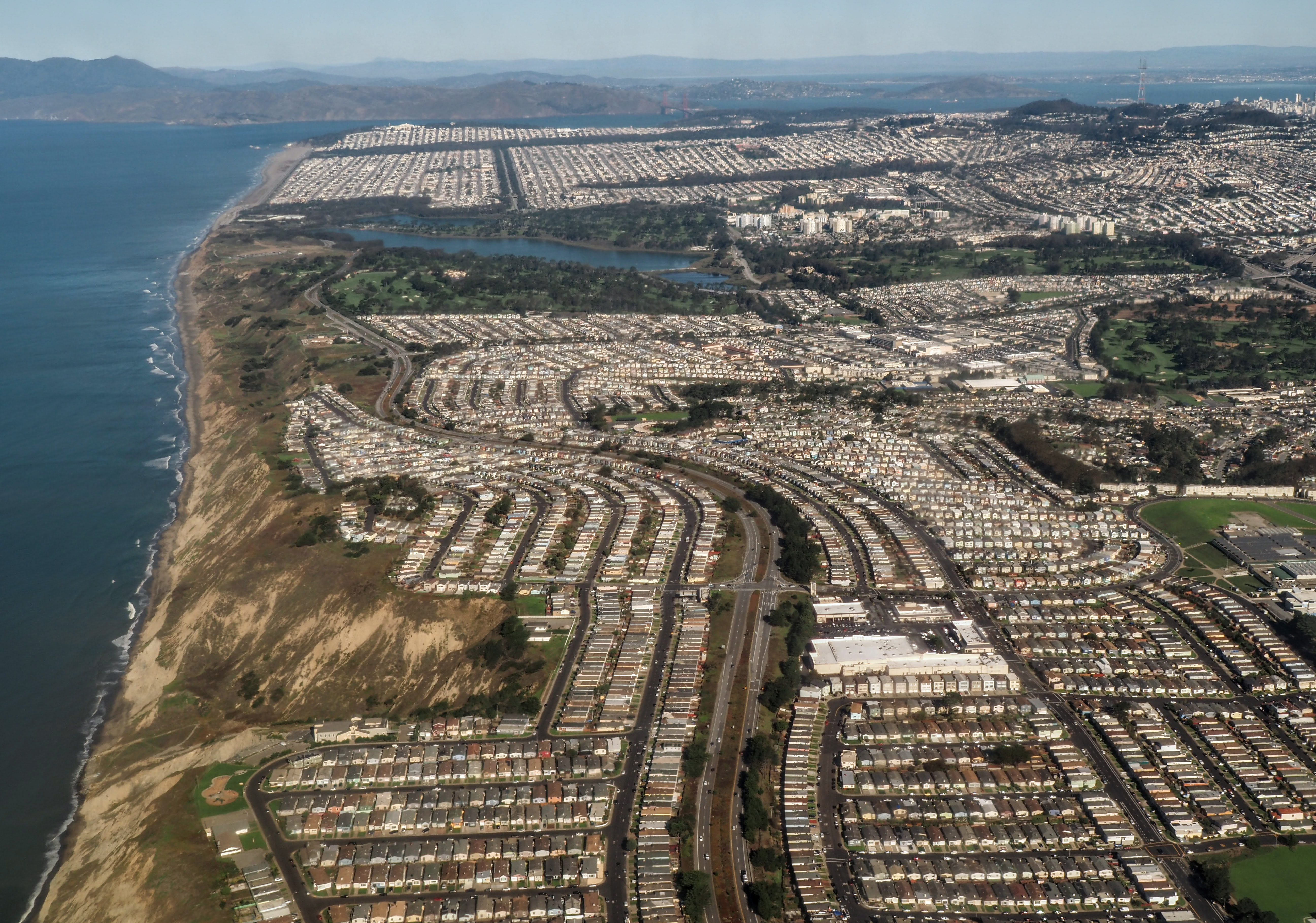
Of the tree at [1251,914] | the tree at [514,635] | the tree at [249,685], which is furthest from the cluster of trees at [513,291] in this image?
the tree at [1251,914]

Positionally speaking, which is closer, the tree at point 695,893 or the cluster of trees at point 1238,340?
the tree at point 695,893

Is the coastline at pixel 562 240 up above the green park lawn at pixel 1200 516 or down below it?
below

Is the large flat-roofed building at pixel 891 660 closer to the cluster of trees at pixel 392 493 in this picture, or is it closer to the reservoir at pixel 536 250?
the cluster of trees at pixel 392 493

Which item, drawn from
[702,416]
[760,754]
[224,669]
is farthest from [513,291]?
[760,754]

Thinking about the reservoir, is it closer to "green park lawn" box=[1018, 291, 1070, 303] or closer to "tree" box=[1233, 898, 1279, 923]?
"green park lawn" box=[1018, 291, 1070, 303]

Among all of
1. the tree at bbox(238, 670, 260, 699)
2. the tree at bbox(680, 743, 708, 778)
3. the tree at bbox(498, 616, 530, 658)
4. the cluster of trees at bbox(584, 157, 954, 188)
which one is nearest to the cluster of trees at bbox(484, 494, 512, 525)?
the tree at bbox(498, 616, 530, 658)

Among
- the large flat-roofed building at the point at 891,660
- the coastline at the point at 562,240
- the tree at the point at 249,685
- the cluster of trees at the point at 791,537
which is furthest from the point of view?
the coastline at the point at 562,240
